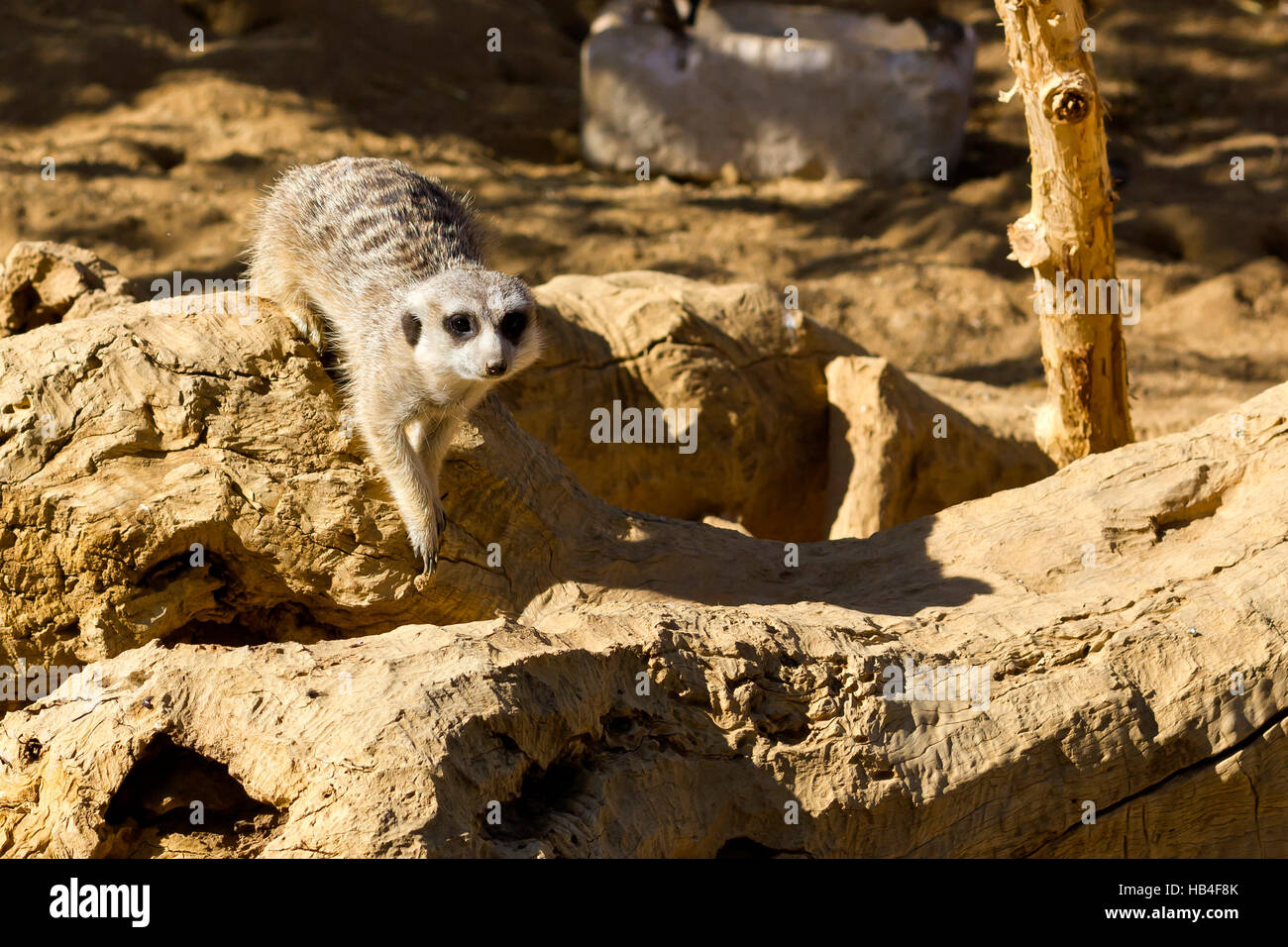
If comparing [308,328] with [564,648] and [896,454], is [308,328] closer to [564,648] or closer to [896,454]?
[564,648]

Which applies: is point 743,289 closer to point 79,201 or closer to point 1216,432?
point 1216,432

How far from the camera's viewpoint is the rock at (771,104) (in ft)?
31.2

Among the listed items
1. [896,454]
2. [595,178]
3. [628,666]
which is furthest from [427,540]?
[595,178]

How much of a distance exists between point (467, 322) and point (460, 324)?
2 centimetres

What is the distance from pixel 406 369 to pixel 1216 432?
2.33m

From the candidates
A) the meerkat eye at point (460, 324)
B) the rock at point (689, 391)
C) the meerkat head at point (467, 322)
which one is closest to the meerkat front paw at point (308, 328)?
the meerkat head at point (467, 322)

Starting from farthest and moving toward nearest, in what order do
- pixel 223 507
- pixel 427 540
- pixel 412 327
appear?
pixel 412 327 → pixel 427 540 → pixel 223 507

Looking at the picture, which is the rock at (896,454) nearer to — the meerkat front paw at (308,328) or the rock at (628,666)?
the rock at (628,666)

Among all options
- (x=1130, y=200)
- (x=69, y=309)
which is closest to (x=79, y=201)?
(x=69, y=309)

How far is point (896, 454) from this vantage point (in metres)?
5.42

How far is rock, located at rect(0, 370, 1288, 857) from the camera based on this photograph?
7.59 ft

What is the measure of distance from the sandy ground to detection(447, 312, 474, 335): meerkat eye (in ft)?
13.5

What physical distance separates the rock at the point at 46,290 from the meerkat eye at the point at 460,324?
1.33 meters

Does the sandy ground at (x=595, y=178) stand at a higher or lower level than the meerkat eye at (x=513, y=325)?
higher
